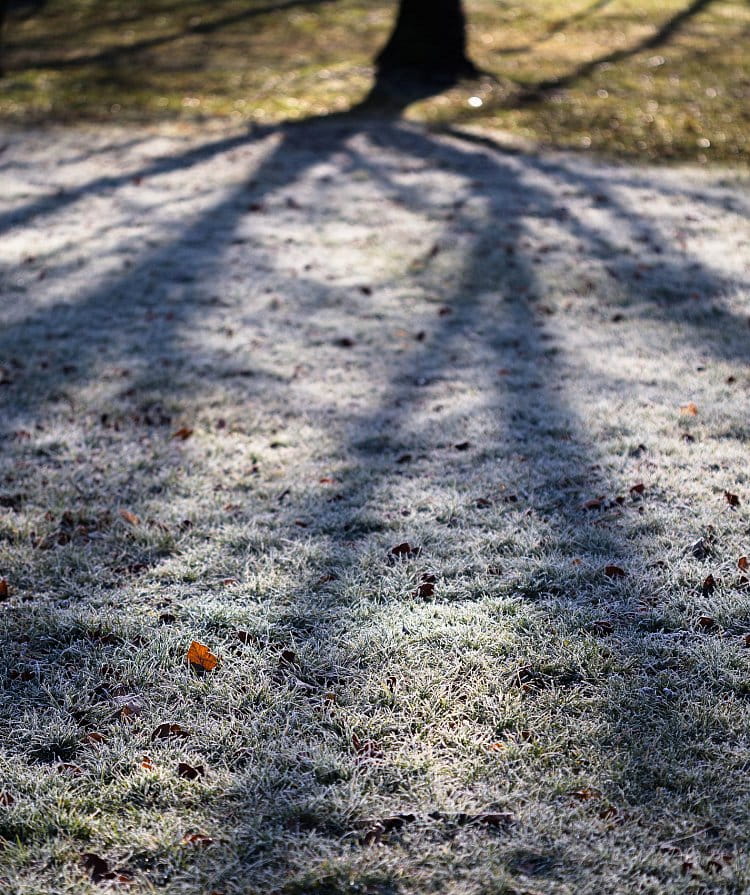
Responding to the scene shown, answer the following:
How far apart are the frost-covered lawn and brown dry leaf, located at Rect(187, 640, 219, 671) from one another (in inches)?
2.6

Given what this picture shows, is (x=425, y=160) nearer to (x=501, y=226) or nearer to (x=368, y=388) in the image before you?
(x=501, y=226)

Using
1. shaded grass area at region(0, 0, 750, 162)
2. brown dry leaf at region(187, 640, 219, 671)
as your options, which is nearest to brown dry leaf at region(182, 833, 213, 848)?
brown dry leaf at region(187, 640, 219, 671)

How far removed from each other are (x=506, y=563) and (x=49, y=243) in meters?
6.15

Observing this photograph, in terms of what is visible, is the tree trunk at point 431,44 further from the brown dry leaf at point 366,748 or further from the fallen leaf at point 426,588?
the brown dry leaf at point 366,748

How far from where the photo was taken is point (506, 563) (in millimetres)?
3818

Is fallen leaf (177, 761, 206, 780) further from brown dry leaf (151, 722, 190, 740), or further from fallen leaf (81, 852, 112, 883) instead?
fallen leaf (81, 852, 112, 883)

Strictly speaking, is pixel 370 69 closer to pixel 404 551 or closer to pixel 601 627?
pixel 404 551

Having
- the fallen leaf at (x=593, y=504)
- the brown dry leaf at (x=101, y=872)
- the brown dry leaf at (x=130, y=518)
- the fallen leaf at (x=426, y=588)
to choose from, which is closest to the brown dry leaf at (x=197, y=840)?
the brown dry leaf at (x=101, y=872)

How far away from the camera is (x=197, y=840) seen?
8.43ft

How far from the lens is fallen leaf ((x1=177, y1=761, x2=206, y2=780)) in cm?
279

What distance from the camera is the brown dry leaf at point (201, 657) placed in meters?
3.26

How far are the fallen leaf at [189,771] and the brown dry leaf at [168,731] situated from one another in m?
0.14

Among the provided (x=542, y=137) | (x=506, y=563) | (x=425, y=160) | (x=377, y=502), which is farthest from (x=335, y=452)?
(x=542, y=137)

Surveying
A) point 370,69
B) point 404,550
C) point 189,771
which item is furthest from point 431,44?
point 189,771
